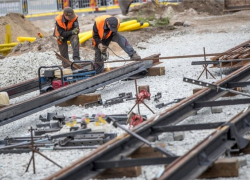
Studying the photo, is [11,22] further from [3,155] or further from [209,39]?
[3,155]

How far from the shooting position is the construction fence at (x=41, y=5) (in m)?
31.5

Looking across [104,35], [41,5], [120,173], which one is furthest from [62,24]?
[41,5]

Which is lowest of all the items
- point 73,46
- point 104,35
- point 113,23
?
point 73,46

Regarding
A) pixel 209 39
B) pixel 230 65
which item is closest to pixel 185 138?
pixel 230 65

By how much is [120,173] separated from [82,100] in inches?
210

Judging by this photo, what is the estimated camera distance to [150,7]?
32.6 meters

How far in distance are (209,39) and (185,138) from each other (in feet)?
46.0

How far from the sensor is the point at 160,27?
26266 mm

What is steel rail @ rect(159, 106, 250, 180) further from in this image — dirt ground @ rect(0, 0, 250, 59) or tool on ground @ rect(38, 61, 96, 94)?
dirt ground @ rect(0, 0, 250, 59)

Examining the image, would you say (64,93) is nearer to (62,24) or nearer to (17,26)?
(62,24)

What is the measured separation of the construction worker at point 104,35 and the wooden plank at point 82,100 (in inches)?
114

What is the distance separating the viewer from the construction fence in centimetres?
3153

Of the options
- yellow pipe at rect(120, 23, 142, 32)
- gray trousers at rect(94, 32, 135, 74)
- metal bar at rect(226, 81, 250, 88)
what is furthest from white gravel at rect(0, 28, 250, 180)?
yellow pipe at rect(120, 23, 142, 32)

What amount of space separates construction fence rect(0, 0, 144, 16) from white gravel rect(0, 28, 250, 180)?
9.98 metres
